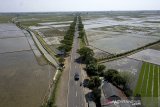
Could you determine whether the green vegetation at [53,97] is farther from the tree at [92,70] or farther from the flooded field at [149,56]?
the flooded field at [149,56]

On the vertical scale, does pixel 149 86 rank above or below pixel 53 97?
above

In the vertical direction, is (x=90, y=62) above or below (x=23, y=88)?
above

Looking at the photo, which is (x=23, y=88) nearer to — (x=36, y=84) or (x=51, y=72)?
(x=36, y=84)

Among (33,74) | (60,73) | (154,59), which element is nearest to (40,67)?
(33,74)

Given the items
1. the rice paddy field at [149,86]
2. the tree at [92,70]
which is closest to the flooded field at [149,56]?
the rice paddy field at [149,86]

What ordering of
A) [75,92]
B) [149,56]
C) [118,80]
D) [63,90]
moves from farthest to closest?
[149,56] < [63,90] < [118,80] < [75,92]

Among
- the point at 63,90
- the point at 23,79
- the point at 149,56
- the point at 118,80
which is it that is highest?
the point at 118,80

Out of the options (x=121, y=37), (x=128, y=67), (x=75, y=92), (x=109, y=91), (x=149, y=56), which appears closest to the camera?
(x=109, y=91)

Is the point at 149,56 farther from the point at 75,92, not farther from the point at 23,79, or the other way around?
the point at 23,79

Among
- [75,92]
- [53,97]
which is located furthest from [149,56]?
[53,97]
